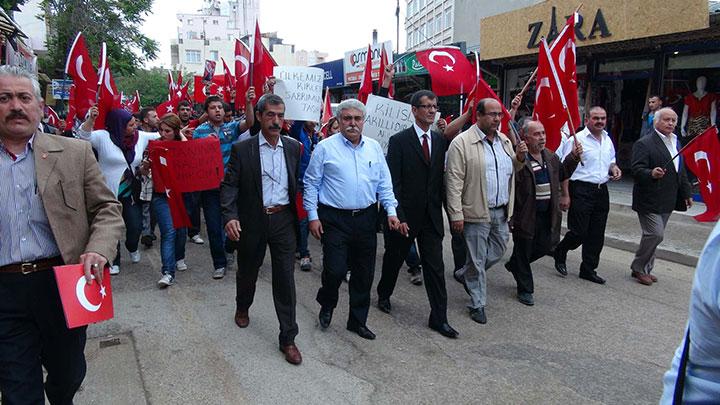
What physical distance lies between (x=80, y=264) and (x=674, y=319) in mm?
4821

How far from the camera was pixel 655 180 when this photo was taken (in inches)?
228

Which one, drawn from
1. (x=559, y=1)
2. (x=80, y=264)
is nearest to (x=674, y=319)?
(x=80, y=264)

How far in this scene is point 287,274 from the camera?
4.03 meters

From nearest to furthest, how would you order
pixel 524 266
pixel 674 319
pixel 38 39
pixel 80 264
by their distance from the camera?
1. pixel 80 264
2. pixel 674 319
3. pixel 524 266
4. pixel 38 39

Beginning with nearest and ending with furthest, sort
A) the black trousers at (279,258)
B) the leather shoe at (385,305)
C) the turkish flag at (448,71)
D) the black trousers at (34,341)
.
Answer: the black trousers at (34,341)
the black trousers at (279,258)
the leather shoe at (385,305)
the turkish flag at (448,71)

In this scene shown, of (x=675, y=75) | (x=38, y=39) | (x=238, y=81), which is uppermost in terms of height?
(x=38, y=39)

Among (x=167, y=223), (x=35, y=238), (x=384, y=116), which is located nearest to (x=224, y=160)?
(x=167, y=223)

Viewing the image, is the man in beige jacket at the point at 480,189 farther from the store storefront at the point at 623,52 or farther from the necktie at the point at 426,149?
the store storefront at the point at 623,52

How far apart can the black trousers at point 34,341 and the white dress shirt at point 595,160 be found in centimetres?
521

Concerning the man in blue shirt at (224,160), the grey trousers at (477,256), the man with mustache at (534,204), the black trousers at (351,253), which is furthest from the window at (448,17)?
the black trousers at (351,253)

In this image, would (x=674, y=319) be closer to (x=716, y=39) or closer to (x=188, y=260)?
(x=188, y=260)

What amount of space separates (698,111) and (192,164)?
10.3 metres

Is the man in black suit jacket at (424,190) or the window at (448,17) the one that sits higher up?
the window at (448,17)

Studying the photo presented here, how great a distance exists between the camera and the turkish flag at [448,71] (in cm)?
621
